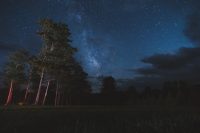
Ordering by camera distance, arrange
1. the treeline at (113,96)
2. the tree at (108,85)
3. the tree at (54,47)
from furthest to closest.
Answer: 1. the tree at (108,85)
2. the treeline at (113,96)
3. the tree at (54,47)

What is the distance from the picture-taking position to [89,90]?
361 feet

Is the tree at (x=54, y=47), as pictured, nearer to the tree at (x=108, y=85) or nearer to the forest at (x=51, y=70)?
the forest at (x=51, y=70)

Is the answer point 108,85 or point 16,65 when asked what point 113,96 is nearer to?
point 108,85

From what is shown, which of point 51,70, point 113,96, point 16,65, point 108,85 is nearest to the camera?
point 51,70

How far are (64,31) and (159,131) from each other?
48.8 metres

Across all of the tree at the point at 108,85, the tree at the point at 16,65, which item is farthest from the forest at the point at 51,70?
the tree at the point at 108,85

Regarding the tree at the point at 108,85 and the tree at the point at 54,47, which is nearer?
the tree at the point at 54,47

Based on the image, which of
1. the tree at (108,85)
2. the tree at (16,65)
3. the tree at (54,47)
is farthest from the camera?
the tree at (108,85)

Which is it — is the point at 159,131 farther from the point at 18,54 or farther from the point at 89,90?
the point at 89,90

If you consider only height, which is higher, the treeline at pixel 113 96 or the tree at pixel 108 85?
the tree at pixel 108 85

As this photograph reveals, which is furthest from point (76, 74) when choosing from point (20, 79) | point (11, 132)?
point (11, 132)

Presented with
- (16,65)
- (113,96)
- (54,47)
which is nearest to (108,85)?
(113,96)

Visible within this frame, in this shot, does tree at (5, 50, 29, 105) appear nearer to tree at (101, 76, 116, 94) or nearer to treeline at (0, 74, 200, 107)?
treeline at (0, 74, 200, 107)

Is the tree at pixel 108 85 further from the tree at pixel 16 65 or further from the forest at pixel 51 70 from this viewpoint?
the tree at pixel 16 65
